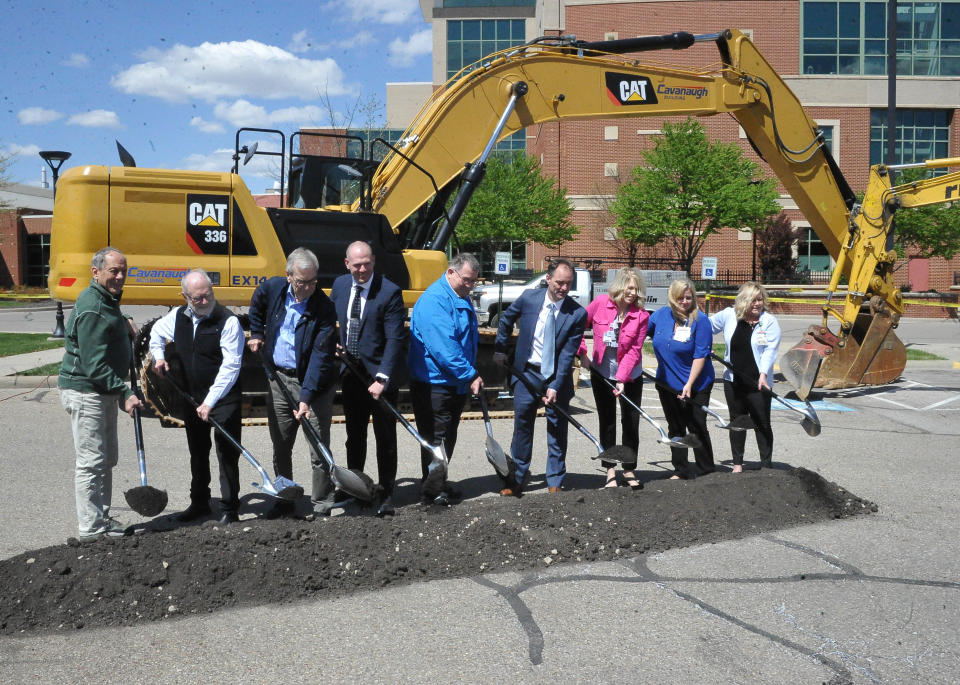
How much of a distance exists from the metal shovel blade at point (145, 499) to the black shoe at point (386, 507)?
1.40 metres

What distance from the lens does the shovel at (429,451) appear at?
6.01 meters

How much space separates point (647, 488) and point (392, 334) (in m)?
2.24

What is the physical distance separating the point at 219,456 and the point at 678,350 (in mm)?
3676

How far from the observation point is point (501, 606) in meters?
4.54

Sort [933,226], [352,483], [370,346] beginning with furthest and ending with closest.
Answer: [933,226]
[370,346]
[352,483]

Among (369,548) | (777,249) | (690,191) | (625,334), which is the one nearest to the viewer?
(369,548)

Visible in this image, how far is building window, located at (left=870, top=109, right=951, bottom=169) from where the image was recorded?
4428cm

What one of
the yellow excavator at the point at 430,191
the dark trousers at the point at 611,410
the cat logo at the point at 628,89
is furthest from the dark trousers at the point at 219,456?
the cat logo at the point at 628,89

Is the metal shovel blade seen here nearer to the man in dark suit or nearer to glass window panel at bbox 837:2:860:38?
the man in dark suit

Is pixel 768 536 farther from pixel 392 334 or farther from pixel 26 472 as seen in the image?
pixel 26 472

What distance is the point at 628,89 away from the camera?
38.1 ft

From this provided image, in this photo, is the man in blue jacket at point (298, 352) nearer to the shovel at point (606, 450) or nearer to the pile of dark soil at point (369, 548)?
the pile of dark soil at point (369, 548)

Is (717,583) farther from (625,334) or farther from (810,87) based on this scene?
(810,87)

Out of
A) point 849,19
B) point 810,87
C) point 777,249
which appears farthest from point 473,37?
point 777,249
